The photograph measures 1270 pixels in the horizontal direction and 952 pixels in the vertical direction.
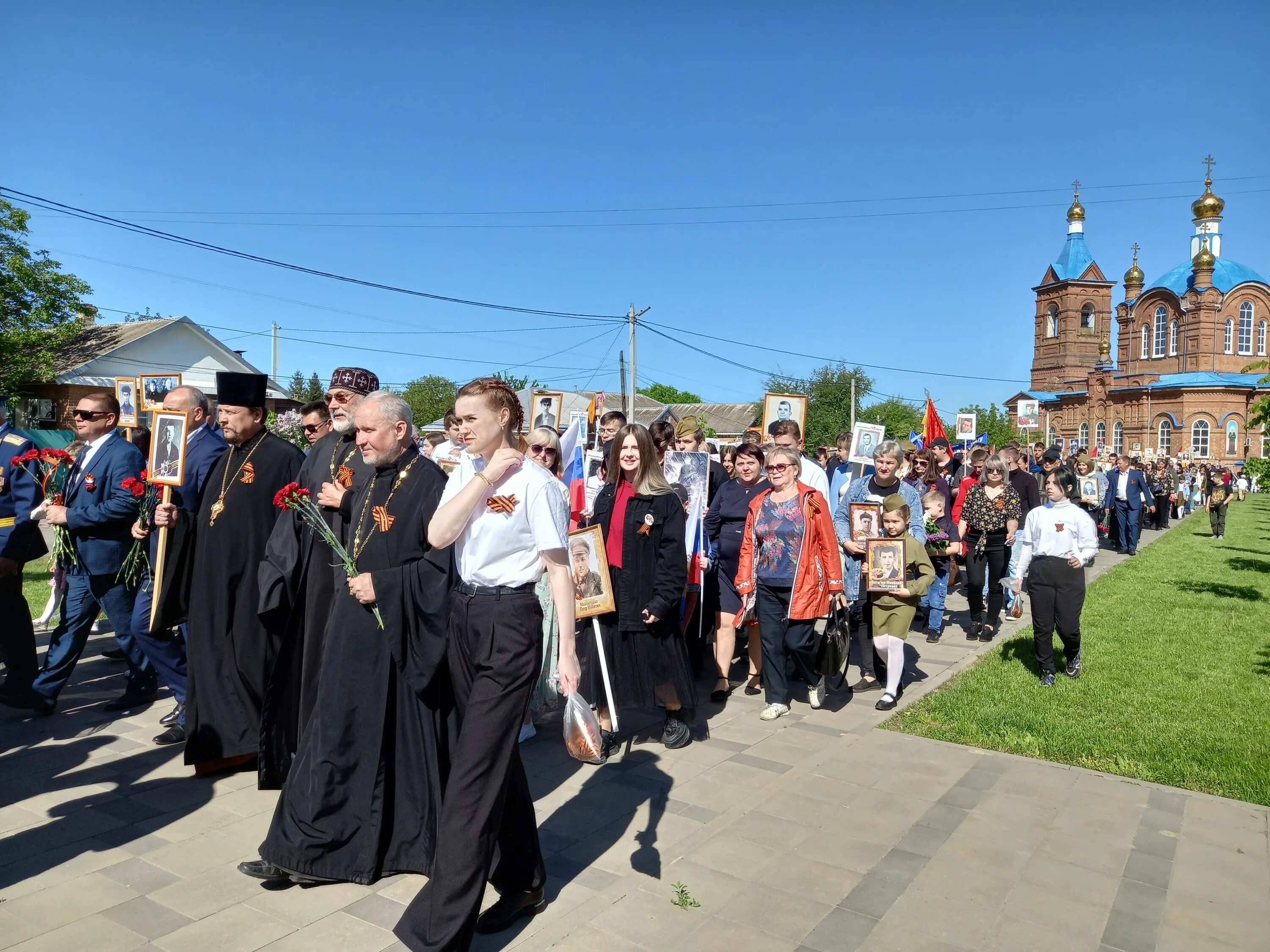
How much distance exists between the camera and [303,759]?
13.0 feet

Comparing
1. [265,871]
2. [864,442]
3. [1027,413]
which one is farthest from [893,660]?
[1027,413]

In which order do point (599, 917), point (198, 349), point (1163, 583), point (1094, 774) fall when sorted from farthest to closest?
point (198, 349) → point (1163, 583) → point (1094, 774) → point (599, 917)

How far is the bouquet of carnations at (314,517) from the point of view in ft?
12.9

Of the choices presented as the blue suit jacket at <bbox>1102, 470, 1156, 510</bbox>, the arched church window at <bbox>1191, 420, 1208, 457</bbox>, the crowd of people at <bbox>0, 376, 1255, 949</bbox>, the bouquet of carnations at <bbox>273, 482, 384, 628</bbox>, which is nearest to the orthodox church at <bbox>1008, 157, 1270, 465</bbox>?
the arched church window at <bbox>1191, 420, 1208, 457</bbox>

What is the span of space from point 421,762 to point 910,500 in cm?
511

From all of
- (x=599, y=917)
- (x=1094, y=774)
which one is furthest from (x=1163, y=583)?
(x=599, y=917)

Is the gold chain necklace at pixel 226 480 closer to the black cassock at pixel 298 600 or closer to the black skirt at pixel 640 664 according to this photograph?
the black cassock at pixel 298 600

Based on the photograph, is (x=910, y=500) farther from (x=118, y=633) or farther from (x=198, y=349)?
(x=198, y=349)

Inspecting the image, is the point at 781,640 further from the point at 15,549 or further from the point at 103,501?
the point at 15,549

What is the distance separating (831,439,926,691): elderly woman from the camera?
25.1 feet

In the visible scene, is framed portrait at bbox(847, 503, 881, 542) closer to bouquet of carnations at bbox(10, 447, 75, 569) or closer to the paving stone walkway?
the paving stone walkway

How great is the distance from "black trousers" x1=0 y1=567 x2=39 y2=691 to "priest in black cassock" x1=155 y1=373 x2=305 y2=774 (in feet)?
4.91

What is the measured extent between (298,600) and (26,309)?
39479mm

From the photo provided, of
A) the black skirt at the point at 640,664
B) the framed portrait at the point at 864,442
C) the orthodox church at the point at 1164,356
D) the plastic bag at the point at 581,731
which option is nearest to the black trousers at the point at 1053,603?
the framed portrait at the point at 864,442
